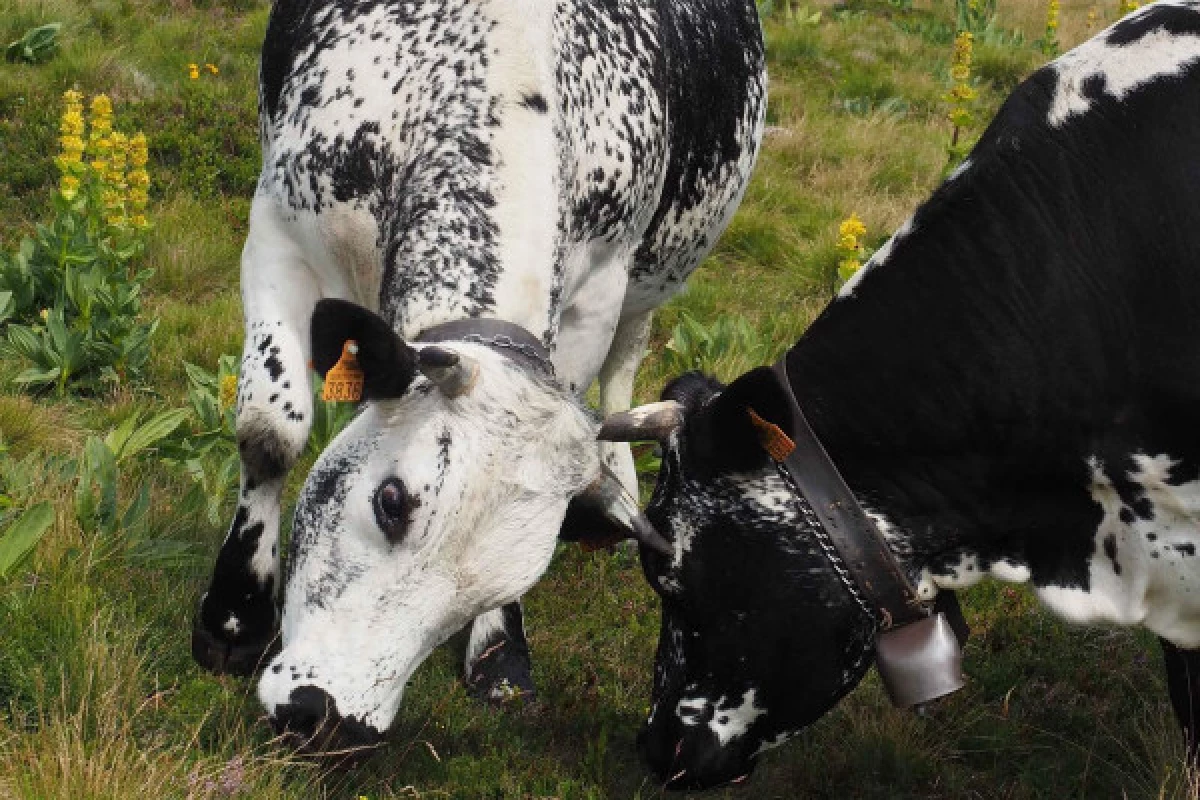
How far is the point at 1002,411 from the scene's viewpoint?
11.5 ft

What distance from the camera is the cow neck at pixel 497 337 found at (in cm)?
370

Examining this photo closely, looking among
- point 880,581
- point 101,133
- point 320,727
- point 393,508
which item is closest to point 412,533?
point 393,508

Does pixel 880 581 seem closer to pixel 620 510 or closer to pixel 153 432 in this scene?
pixel 620 510

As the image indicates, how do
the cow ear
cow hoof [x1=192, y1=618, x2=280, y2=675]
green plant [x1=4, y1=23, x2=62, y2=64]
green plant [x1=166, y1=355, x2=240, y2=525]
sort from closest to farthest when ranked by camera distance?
the cow ear < cow hoof [x1=192, y1=618, x2=280, y2=675] < green plant [x1=166, y1=355, x2=240, y2=525] < green plant [x1=4, y1=23, x2=62, y2=64]

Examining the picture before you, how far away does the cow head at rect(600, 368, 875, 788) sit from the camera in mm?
3678

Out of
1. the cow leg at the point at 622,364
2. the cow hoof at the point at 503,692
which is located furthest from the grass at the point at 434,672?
the cow leg at the point at 622,364

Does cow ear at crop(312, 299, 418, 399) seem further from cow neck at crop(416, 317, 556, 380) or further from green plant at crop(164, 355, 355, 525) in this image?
green plant at crop(164, 355, 355, 525)

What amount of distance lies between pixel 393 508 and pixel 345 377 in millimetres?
311

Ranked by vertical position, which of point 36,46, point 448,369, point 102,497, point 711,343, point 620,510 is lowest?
point 36,46

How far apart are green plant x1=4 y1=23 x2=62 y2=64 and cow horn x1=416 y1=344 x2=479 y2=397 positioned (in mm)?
6590

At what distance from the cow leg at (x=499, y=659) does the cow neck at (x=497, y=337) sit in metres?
1.12

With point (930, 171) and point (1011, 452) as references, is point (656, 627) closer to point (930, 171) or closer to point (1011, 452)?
point (1011, 452)

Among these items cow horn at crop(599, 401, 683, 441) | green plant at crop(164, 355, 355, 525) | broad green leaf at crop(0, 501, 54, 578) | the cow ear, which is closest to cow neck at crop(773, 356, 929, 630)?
cow horn at crop(599, 401, 683, 441)

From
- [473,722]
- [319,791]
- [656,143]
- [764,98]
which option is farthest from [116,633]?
[764,98]
